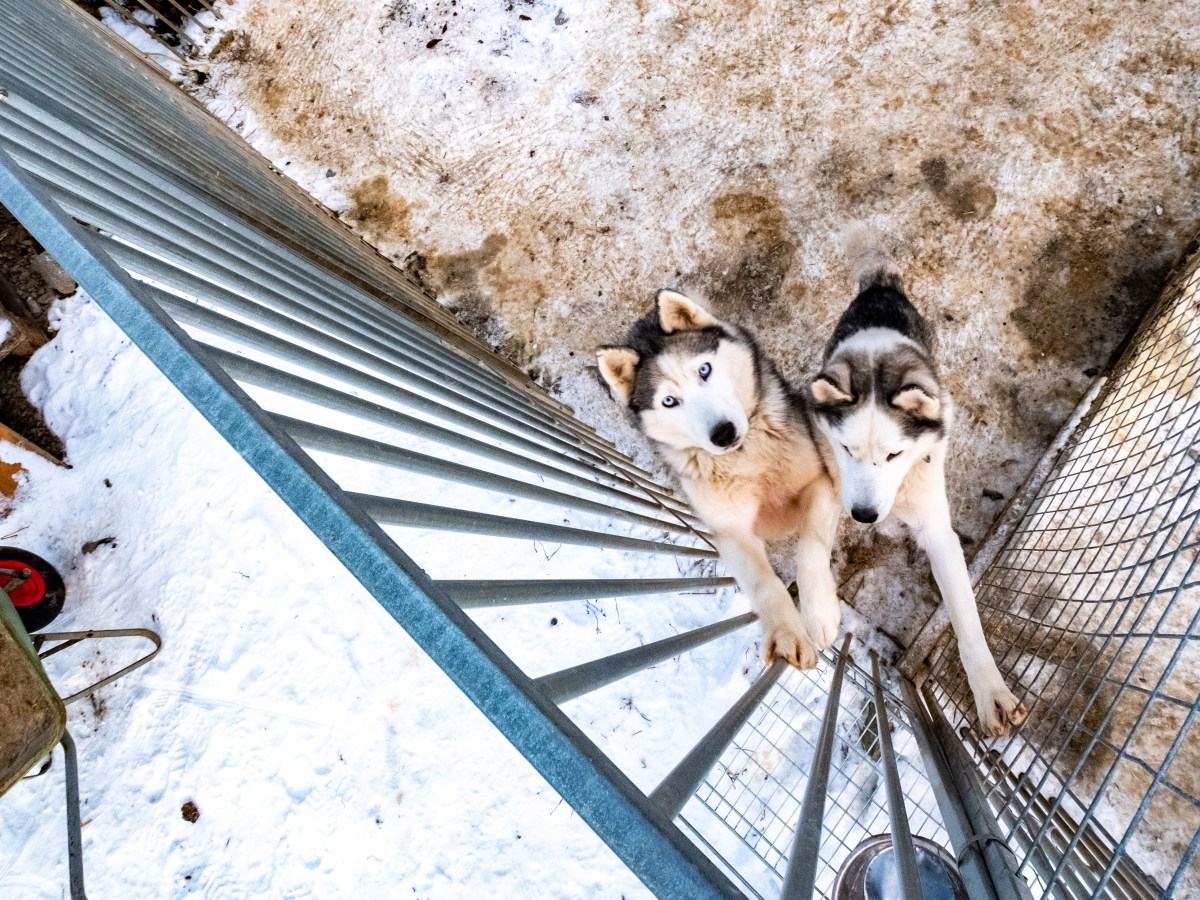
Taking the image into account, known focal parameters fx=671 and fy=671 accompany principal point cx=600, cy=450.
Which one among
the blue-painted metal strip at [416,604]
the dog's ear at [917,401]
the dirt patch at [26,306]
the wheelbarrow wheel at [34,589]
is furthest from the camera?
the dirt patch at [26,306]

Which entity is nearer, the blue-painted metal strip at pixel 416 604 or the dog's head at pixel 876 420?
the blue-painted metal strip at pixel 416 604

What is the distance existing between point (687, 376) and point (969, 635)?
1607 millimetres

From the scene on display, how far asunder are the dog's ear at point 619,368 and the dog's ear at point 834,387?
0.78m

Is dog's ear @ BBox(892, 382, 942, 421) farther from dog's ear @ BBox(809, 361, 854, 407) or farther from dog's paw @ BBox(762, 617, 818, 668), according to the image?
dog's paw @ BBox(762, 617, 818, 668)

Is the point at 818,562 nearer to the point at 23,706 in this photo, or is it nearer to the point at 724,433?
the point at 724,433

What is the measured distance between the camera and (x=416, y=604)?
3.31 ft

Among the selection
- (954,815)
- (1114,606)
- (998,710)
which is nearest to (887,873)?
(954,815)

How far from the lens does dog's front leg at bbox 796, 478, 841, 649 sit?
269 cm

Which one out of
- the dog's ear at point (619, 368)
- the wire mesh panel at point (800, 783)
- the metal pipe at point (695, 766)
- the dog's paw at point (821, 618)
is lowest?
the wire mesh panel at point (800, 783)

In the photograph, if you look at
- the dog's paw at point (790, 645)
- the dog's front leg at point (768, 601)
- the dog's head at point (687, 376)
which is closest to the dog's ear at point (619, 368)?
the dog's head at point (687, 376)

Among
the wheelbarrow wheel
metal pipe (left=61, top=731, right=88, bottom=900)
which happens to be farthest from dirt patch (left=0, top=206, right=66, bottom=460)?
metal pipe (left=61, top=731, right=88, bottom=900)

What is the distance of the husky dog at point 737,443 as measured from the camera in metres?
2.72

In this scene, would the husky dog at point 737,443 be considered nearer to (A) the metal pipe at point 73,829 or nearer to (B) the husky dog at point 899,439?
(B) the husky dog at point 899,439

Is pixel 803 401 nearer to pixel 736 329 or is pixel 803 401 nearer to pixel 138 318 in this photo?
pixel 736 329
